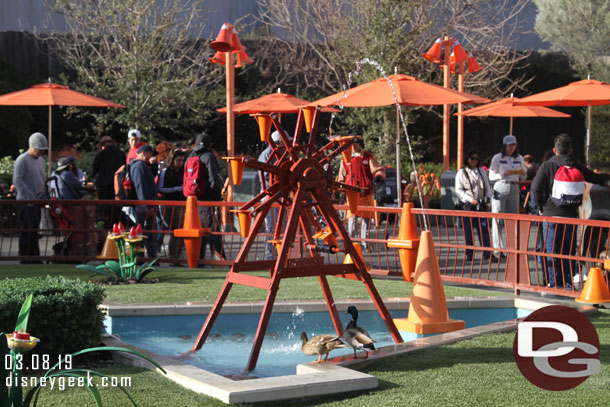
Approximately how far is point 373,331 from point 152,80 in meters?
16.0

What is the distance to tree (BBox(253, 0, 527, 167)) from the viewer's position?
24703 mm

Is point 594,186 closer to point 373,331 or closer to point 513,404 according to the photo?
point 373,331

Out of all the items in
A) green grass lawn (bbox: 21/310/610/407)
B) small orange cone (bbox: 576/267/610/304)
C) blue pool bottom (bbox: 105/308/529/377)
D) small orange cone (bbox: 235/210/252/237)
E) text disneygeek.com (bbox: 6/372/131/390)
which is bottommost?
blue pool bottom (bbox: 105/308/529/377)

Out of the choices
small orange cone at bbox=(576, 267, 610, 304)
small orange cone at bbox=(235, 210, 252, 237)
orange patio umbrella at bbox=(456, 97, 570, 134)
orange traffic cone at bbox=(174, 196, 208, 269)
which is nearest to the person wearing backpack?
small orange cone at bbox=(576, 267, 610, 304)

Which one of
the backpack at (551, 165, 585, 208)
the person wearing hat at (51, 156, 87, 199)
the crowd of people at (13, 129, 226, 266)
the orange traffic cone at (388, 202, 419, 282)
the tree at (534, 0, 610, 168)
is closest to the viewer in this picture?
the backpack at (551, 165, 585, 208)

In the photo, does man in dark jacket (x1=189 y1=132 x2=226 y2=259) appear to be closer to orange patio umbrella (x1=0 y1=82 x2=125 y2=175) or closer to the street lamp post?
the street lamp post

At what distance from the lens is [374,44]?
960 inches

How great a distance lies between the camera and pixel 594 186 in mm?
12695

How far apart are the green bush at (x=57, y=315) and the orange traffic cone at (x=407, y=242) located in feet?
17.0

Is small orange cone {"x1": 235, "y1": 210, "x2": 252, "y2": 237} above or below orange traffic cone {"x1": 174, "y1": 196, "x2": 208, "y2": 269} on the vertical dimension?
above

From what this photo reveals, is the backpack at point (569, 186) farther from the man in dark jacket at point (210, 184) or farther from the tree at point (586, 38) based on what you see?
the tree at point (586, 38)

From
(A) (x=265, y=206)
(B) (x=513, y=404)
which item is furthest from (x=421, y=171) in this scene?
(B) (x=513, y=404)

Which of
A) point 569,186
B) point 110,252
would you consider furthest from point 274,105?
point 569,186

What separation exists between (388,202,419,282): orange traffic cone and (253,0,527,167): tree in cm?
1273
